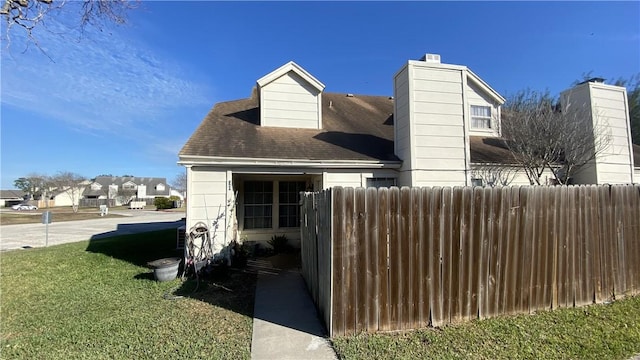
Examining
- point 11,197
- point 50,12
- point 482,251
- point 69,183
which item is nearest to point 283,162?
point 482,251

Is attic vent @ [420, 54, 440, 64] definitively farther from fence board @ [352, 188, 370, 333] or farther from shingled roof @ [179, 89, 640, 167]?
fence board @ [352, 188, 370, 333]

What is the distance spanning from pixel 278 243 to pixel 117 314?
16.8ft

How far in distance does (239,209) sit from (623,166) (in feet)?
40.4

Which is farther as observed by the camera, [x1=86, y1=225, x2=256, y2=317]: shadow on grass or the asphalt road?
the asphalt road

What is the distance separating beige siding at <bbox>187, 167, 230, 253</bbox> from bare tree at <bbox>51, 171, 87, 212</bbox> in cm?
7034

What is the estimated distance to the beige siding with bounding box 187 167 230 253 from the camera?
728cm

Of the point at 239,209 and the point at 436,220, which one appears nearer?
the point at 436,220

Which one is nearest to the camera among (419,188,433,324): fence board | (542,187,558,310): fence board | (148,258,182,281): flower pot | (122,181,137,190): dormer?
(419,188,433,324): fence board

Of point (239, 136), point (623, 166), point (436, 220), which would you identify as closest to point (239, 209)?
point (239, 136)

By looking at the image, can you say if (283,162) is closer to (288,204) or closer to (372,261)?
(288,204)

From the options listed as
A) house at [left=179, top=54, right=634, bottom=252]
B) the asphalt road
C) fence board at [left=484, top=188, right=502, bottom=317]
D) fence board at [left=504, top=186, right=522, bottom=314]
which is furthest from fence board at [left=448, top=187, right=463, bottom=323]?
the asphalt road

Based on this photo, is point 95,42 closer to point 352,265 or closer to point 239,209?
point 239,209

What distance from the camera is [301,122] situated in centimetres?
989

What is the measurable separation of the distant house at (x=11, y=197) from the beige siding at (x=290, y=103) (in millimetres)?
96154
